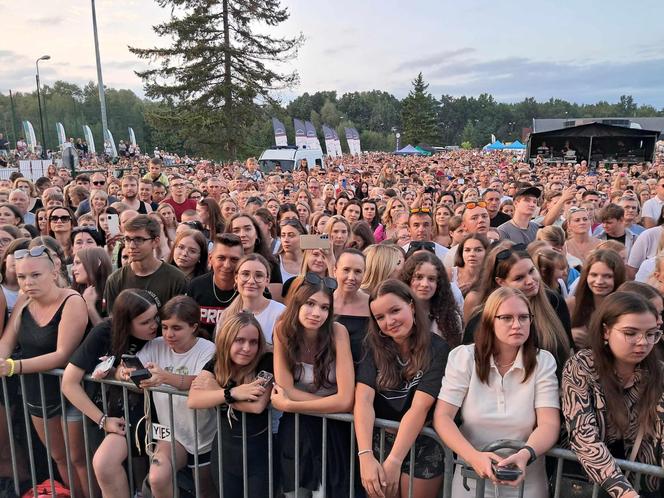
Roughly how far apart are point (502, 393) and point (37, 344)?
9.57 feet

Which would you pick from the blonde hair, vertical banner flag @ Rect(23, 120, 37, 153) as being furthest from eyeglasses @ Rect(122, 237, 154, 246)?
vertical banner flag @ Rect(23, 120, 37, 153)

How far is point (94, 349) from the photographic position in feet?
10.3

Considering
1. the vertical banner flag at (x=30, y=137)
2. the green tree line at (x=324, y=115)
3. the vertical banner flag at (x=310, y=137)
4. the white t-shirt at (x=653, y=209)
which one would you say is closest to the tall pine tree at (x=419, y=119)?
the green tree line at (x=324, y=115)

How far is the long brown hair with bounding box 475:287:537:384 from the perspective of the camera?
8.20 ft

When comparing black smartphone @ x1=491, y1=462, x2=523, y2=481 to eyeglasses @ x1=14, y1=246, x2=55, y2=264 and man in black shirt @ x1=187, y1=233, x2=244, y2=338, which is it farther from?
eyeglasses @ x1=14, y1=246, x2=55, y2=264

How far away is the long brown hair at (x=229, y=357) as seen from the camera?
288 cm

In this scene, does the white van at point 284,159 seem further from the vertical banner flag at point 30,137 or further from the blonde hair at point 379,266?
the vertical banner flag at point 30,137

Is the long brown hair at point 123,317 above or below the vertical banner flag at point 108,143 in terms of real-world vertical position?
below

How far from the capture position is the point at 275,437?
2.98 metres

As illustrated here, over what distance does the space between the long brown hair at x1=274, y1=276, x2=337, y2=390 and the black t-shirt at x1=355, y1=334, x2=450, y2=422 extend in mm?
201

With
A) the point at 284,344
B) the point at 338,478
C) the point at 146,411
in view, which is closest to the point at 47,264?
the point at 146,411

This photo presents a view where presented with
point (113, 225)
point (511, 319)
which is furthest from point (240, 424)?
point (113, 225)

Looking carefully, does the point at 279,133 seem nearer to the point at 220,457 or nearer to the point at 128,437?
the point at 128,437

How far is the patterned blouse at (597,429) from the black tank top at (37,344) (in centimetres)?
310
